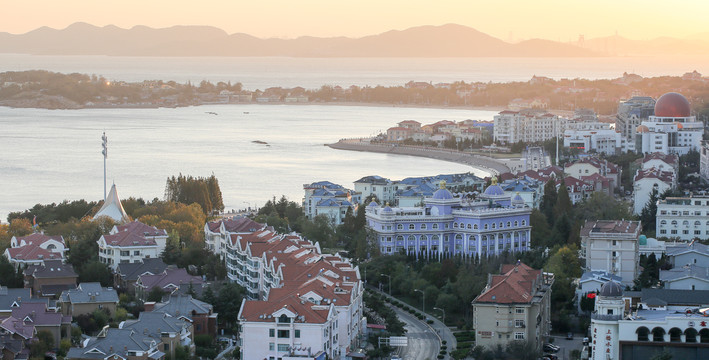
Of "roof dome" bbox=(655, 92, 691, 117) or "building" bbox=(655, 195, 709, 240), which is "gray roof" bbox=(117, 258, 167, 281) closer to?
"building" bbox=(655, 195, 709, 240)

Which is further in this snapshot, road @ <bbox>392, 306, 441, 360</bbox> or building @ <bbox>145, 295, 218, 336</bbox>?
building @ <bbox>145, 295, 218, 336</bbox>

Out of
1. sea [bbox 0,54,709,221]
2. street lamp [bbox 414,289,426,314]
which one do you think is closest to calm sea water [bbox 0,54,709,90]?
sea [bbox 0,54,709,221]

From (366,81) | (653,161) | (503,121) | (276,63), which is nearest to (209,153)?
(503,121)

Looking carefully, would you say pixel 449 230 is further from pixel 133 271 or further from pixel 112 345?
pixel 112 345

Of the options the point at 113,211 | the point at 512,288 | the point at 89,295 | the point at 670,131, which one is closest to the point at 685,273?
the point at 512,288

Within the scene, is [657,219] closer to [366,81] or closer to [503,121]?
[503,121]

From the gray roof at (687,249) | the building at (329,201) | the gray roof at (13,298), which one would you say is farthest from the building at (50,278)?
the gray roof at (687,249)
